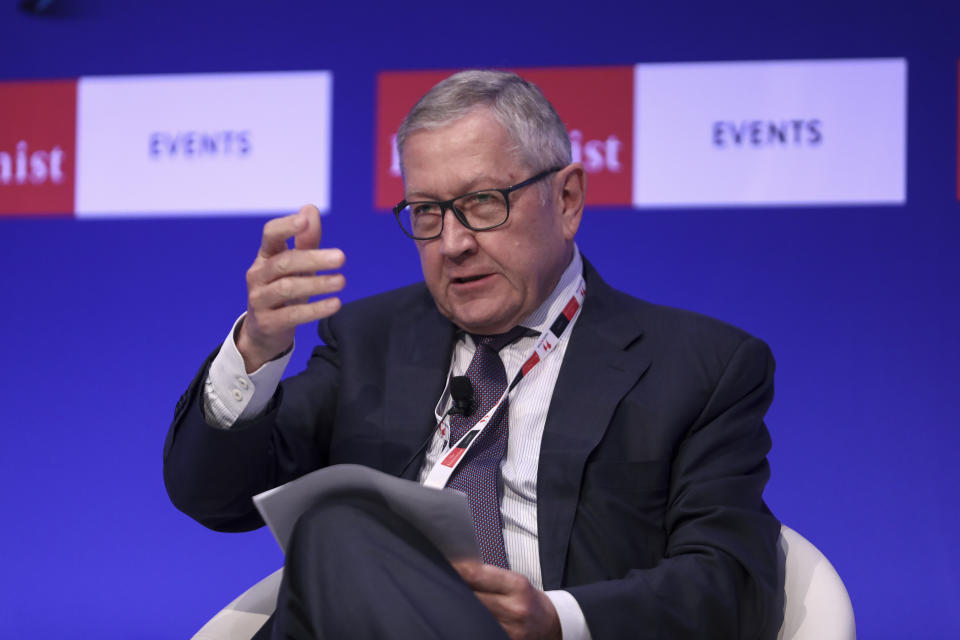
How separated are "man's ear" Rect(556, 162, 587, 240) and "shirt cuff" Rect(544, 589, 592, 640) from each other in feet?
2.41

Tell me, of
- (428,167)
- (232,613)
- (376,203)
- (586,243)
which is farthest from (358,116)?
(232,613)

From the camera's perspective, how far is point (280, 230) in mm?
1504

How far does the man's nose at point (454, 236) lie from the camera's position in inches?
70.9

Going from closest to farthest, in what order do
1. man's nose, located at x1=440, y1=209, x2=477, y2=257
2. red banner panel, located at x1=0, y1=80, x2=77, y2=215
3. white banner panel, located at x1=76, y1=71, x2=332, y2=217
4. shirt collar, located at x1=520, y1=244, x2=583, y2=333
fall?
man's nose, located at x1=440, y1=209, x2=477, y2=257
shirt collar, located at x1=520, y1=244, x2=583, y2=333
white banner panel, located at x1=76, y1=71, x2=332, y2=217
red banner panel, located at x1=0, y1=80, x2=77, y2=215

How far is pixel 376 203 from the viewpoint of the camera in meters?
3.07

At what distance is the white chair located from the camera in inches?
61.9

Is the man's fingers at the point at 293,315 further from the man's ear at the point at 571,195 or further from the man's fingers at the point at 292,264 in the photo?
the man's ear at the point at 571,195

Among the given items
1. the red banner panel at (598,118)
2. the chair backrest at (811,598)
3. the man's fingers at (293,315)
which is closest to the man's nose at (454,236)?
the man's fingers at (293,315)

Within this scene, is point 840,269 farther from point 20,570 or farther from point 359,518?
point 20,570

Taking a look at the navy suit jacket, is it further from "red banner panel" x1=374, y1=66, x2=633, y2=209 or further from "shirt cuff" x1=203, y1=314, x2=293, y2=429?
"red banner panel" x1=374, y1=66, x2=633, y2=209

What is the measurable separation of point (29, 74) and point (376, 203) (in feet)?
3.94

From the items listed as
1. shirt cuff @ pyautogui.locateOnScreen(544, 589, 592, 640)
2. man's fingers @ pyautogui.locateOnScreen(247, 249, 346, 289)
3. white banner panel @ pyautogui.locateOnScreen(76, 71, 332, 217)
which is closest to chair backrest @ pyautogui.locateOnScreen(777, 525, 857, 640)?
shirt cuff @ pyautogui.locateOnScreen(544, 589, 592, 640)

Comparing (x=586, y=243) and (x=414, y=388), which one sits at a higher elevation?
(x=586, y=243)

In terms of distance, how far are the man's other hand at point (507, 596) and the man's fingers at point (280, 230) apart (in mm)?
536
